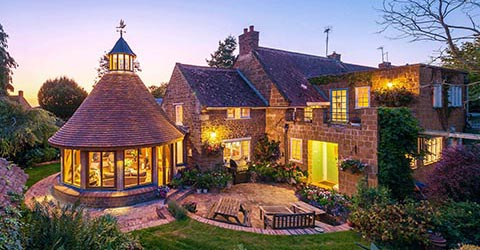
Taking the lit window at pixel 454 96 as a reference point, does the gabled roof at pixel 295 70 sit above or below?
Answer: above

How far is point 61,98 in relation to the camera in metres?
29.5

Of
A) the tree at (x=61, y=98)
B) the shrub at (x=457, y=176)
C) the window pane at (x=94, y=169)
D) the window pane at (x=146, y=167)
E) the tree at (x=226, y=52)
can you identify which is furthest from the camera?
the tree at (x=226, y=52)

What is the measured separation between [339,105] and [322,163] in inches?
156

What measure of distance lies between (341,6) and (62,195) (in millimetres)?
17628

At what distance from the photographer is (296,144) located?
1554 centimetres

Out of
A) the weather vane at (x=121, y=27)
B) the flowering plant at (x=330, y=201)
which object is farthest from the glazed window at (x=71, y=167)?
the flowering plant at (x=330, y=201)

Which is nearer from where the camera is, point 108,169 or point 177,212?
point 177,212

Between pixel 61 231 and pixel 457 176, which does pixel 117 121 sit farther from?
pixel 457 176

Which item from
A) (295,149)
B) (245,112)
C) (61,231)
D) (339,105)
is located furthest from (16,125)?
(339,105)

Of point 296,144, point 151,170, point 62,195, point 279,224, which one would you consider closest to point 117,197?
point 151,170

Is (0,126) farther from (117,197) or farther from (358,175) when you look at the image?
(358,175)

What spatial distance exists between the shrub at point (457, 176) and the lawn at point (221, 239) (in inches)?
133

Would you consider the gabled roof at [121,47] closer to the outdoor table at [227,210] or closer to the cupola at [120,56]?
the cupola at [120,56]

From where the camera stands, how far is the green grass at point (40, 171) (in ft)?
49.4
